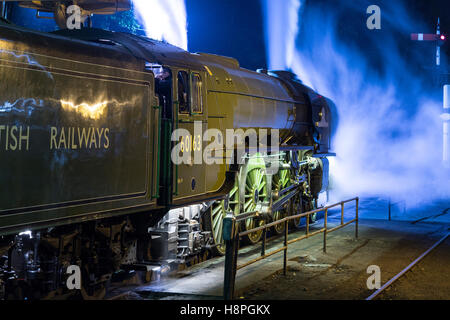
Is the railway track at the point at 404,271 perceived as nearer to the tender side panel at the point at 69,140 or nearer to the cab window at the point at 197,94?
the tender side panel at the point at 69,140

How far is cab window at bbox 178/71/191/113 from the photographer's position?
6941 millimetres

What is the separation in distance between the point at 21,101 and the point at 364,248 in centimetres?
763

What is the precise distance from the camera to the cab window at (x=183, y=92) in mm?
6941

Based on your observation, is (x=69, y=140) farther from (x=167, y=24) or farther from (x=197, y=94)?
(x=167, y=24)

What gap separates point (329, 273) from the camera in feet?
26.8

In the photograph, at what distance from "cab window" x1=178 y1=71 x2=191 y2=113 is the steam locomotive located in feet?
0.06

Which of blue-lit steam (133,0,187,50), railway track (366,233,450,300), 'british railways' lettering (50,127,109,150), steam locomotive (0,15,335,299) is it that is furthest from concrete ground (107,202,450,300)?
blue-lit steam (133,0,187,50)

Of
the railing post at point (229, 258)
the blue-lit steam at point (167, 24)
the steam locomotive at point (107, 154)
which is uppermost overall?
the blue-lit steam at point (167, 24)

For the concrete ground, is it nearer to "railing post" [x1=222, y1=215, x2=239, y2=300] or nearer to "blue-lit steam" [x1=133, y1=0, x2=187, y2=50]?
"railing post" [x1=222, y1=215, x2=239, y2=300]

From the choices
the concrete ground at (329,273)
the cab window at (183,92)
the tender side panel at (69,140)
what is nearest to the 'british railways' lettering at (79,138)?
the tender side panel at (69,140)

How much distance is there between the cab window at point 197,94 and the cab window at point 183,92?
14cm

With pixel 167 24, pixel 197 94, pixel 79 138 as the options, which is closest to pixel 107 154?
pixel 79 138

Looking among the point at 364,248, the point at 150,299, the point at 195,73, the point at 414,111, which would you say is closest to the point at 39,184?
the point at 150,299
